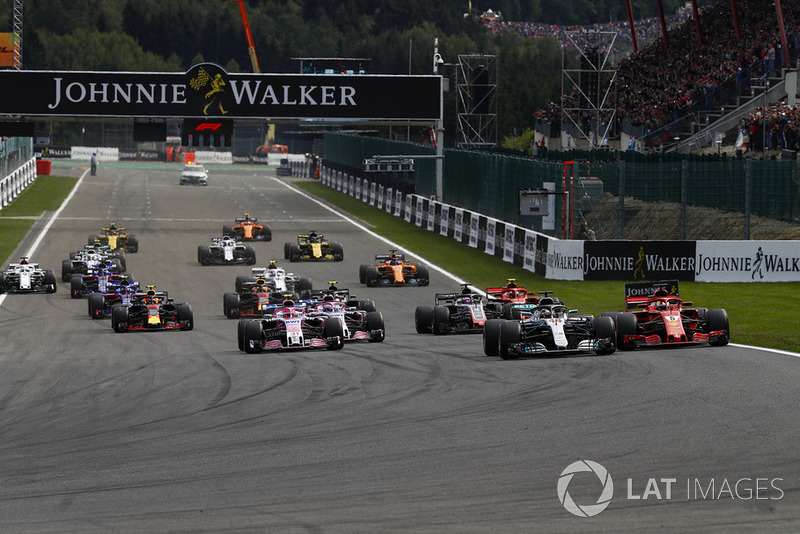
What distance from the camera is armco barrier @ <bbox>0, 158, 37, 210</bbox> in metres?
64.2

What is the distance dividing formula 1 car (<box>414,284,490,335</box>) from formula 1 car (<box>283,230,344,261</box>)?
16553 millimetres

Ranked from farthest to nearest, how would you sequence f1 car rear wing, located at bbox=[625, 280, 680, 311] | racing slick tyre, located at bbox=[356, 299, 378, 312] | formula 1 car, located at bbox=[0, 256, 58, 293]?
formula 1 car, located at bbox=[0, 256, 58, 293] → racing slick tyre, located at bbox=[356, 299, 378, 312] → f1 car rear wing, located at bbox=[625, 280, 680, 311]

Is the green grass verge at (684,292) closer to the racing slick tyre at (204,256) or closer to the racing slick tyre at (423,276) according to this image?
the racing slick tyre at (423,276)

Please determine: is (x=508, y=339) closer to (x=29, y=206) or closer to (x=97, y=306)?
(x=97, y=306)

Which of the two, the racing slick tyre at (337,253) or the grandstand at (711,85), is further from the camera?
the grandstand at (711,85)

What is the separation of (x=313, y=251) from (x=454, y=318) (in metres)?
17.3

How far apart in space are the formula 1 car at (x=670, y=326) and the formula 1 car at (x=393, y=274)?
13.5m

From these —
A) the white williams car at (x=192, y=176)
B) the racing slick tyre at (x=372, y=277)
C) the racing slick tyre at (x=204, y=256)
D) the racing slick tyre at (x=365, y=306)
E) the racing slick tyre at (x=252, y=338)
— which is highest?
the white williams car at (x=192, y=176)

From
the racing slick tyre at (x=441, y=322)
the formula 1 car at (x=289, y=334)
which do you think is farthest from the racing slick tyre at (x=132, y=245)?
the formula 1 car at (x=289, y=334)

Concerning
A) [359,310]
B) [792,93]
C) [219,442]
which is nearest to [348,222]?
[792,93]

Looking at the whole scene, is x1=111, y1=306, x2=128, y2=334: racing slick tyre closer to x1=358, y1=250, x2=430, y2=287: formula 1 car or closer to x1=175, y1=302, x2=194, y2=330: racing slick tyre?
x1=175, y1=302, x2=194, y2=330: racing slick tyre

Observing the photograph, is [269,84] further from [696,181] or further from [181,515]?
[181,515]

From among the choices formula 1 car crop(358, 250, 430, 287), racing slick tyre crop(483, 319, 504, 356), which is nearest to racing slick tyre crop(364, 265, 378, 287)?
formula 1 car crop(358, 250, 430, 287)

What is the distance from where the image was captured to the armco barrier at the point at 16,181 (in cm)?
6425
